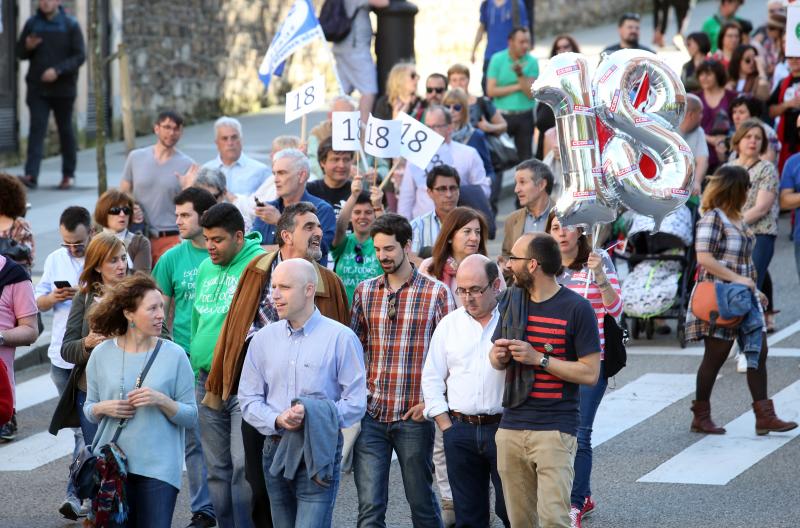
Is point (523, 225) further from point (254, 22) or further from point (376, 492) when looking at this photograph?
A: point (254, 22)

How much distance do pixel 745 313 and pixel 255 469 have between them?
4221mm

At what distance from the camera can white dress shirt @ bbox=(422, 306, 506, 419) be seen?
791 centimetres

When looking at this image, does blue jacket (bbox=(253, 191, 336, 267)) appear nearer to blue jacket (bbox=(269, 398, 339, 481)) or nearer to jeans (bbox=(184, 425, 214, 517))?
jeans (bbox=(184, 425, 214, 517))

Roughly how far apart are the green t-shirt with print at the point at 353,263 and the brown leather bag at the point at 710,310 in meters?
2.28

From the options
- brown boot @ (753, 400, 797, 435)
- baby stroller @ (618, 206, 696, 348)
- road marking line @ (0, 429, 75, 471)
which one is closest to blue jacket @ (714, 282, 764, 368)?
brown boot @ (753, 400, 797, 435)

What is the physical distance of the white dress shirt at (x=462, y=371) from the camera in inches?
311

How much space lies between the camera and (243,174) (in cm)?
1277

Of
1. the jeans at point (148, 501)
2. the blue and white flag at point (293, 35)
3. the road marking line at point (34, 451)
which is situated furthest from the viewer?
the blue and white flag at point (293, 35)

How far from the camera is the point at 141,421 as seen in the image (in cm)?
751

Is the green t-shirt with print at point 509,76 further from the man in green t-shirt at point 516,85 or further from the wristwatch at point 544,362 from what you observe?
the wristwatch at point 544,362

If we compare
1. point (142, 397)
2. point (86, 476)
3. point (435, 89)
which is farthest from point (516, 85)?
point (86, 476)

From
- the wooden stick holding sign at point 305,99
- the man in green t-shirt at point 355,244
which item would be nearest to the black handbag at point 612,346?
the man in green t-shirt at point 355,244

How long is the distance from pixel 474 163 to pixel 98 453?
6.19 m

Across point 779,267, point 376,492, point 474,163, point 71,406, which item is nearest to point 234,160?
point 474,163
